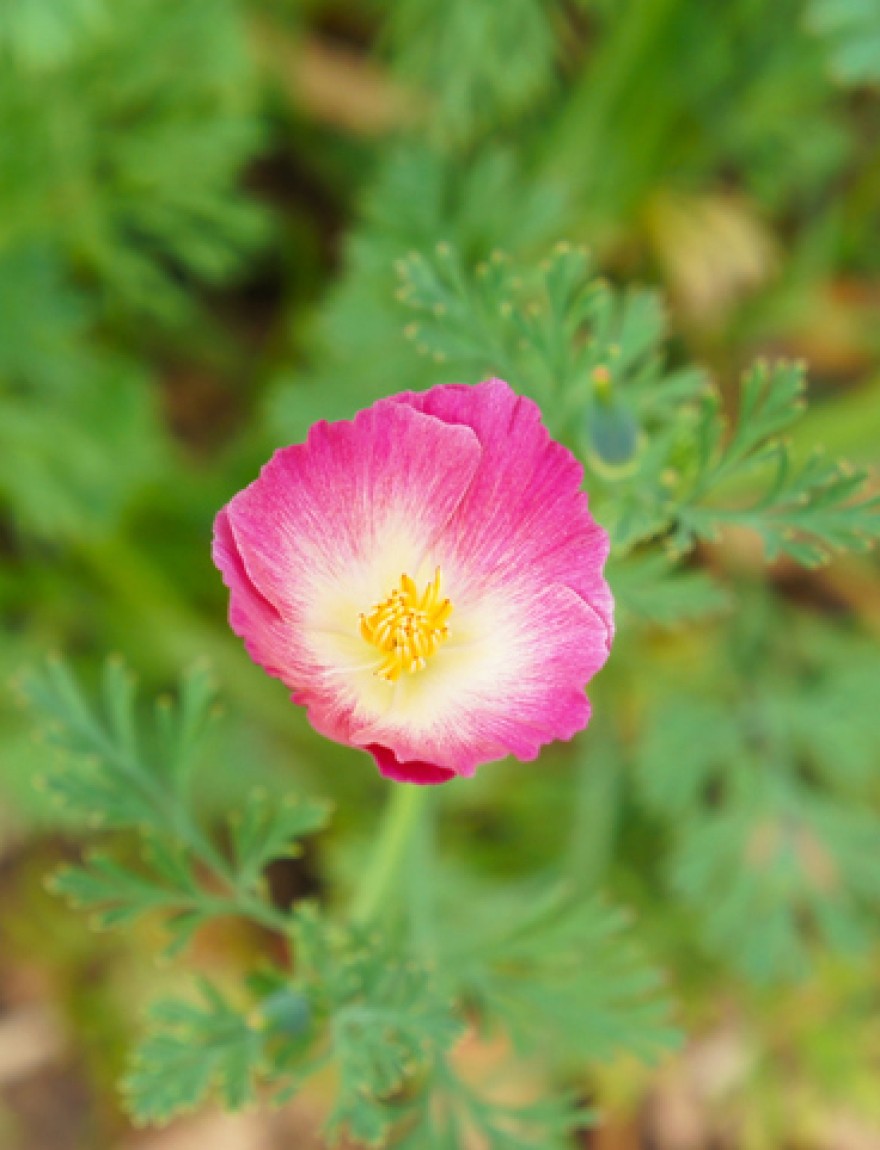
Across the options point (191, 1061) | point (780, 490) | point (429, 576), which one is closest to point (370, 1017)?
point (191, 1061)

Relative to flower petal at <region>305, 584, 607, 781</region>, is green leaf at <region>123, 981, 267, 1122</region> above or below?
below

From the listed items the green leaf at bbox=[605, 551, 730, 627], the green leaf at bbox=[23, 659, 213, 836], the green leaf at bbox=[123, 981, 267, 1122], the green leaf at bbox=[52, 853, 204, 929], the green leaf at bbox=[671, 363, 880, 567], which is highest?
the green leaf at bbox=[671, 363, 880, 567]

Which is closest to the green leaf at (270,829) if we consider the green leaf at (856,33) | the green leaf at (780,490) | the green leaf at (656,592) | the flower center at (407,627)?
the flower center at (407,627)

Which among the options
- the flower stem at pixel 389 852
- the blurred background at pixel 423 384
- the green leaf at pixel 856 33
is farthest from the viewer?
the blurred background at pixel 423 384

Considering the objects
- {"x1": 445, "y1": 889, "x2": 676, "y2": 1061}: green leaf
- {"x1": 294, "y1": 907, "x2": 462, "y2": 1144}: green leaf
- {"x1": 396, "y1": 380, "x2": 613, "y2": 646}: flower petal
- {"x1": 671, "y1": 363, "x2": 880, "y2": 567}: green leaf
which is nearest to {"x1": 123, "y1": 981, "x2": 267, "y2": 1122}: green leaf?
{"x1": 294, "y1": 907, "x2": 462, "y2": 1144}: green leaf

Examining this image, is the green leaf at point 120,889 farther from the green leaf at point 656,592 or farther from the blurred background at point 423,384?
the blurred background at point 423,384

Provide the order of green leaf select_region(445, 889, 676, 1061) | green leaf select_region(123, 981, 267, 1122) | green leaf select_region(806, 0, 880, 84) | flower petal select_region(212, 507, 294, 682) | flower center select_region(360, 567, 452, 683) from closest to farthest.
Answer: flower petal select_region(212, 507, 294, 682) < flower center select_region(360, 567, 452, 683) < green leaf select_region(123, 981, 267, 1122) < green leaf select_region(445, 889, 676, 1061) < green leaf select_region(806, 0, 880, 84)

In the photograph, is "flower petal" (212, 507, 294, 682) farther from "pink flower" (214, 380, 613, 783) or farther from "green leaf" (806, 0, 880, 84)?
"green leaf" (806, 0, 880, 84)
